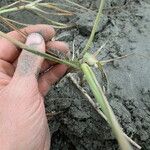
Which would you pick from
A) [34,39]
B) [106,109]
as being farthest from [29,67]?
[106,109]

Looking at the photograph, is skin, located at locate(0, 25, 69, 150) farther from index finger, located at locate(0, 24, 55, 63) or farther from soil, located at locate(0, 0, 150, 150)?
soil, located at locate(0, 0, 150, 150)

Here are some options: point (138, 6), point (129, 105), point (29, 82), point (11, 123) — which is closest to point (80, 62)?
point (29, 82)

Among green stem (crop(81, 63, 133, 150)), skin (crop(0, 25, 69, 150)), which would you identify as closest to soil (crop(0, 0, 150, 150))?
skin (crop(0, 25, 69, 150))

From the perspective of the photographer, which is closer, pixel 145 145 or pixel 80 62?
pixel 80 62

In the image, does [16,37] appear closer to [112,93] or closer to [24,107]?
[24,107]

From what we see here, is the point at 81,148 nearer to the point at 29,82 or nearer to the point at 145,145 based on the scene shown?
the point at 145,145

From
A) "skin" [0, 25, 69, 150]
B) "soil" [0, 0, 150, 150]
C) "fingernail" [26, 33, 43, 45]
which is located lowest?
"soil" [0, 0, 150, 150]
